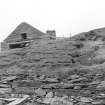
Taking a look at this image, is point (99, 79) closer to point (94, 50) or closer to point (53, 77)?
point (53, 77)

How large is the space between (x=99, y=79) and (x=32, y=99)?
2.82 meters

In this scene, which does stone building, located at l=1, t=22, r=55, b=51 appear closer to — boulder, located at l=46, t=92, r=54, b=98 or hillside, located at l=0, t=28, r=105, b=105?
hillside, located at l=0, t=28, r=105, b=105

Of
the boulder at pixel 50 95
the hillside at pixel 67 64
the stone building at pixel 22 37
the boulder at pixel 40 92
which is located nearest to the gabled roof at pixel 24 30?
the stone building at pixel 22 37

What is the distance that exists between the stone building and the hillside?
2703mm

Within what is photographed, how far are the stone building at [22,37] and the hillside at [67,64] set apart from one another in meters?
2.70

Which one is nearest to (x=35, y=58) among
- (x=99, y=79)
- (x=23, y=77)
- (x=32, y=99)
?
(x=23, y=77)

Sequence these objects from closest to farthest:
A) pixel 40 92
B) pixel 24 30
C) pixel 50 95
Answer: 1. pixel 50 95
2. pixel 40 92
3. pixel 24 30

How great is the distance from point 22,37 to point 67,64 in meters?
7.08

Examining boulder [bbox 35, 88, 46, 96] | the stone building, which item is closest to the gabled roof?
the stone building

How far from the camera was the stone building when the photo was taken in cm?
1500

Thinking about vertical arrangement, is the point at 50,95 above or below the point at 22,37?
below

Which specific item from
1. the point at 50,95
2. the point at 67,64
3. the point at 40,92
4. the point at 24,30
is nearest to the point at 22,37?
the point at 24,30

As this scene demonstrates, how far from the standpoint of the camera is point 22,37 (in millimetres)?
15469

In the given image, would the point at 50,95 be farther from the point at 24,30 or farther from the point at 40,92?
the point at 24,30
